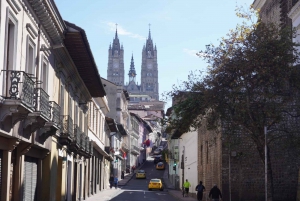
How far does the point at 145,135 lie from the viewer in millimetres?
128000

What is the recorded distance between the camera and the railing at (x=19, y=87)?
12.6m

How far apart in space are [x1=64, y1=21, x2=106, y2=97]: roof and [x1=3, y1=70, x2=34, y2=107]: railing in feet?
21.4

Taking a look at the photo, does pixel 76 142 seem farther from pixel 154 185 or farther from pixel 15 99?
pixel 154 185

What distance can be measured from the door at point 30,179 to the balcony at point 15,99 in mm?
3996

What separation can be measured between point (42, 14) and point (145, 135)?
111526 mm

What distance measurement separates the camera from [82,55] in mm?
23062

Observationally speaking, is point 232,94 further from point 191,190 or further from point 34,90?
point 191,190

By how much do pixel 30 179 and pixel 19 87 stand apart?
570 cm

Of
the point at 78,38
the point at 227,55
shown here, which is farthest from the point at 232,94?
the point at 78,38

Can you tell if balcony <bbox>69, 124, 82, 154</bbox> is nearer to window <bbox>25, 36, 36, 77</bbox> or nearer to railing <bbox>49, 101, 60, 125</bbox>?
railing <bbox>49, 101, 60, 125</bbox>

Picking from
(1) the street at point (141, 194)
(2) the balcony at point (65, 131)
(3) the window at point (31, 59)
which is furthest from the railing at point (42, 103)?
(1) the street at point (141, 194)

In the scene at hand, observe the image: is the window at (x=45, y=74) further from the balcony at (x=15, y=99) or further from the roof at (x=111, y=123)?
the roof at (x=111, y=123)

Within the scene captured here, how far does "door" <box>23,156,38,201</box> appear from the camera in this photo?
1712 cm

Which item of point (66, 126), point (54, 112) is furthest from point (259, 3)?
point (54, 112)
